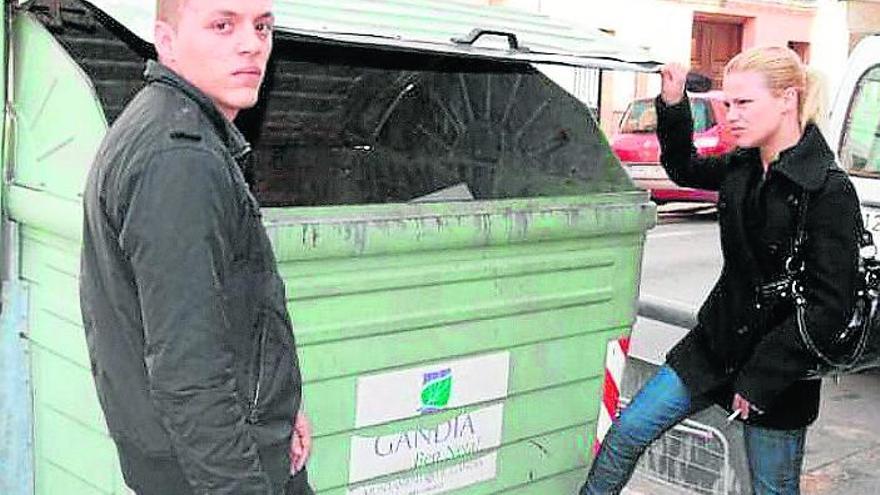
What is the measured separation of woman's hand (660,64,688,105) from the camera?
341 cm

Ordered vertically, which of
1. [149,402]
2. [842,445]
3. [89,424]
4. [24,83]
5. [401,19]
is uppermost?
[401,19]

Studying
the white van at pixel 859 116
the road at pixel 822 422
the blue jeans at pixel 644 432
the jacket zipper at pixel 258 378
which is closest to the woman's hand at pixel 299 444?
the jacket zipper at pixel 258 378

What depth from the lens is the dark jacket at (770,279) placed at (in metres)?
2.95

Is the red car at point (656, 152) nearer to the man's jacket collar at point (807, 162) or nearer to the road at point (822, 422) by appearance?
the road at point (822, 422)

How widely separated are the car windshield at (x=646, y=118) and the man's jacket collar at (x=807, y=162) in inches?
426

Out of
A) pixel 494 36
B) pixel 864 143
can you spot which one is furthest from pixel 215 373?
pixel 864 143

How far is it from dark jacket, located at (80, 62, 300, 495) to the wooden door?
24.0 metres

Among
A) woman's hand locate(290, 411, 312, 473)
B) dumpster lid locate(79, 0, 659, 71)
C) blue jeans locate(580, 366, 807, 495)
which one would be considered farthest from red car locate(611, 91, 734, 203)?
woman's hand locate(290, 411, 312, 473)

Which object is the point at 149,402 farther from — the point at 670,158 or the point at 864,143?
the point at 864,143

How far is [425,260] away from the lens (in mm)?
2701

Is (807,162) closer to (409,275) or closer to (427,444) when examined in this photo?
(409,275)

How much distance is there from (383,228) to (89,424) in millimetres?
737

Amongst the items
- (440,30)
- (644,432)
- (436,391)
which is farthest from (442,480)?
(440,30)

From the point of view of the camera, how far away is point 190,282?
5.88 feet
